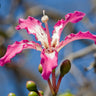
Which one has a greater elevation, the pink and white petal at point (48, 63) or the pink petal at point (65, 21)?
the pink petal at point (65, 21)

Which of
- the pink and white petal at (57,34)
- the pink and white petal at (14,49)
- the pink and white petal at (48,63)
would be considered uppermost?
the pink and white petal at (57,34)

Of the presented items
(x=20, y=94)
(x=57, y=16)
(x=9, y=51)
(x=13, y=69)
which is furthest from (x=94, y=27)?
(x=9, y=51)

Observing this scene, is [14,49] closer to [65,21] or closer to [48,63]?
[48,63]

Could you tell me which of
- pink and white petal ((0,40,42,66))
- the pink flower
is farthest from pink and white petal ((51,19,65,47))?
pink and white petal ((0,40,42,66))

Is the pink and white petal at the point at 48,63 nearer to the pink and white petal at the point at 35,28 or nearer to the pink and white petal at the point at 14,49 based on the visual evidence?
the pink and white petal at the point at 14,49

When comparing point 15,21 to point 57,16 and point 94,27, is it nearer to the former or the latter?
point 57,16

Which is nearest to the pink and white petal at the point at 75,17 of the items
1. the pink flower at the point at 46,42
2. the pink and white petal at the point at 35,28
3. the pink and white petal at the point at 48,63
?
the pink flower at the point at 46,42

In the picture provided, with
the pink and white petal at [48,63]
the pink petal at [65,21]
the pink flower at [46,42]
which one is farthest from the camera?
the pink petal at [65,21]

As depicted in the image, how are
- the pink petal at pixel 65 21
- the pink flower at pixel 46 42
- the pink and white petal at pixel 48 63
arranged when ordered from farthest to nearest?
the pink petal at pixel 65 21 → the pink flower at pixel 46 42 → the pink and white petal at pixel 48 63

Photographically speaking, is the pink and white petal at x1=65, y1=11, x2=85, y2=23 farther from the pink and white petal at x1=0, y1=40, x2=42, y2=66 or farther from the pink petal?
the pink and white petal at x1=0, y1=40, x2=42, y2=66

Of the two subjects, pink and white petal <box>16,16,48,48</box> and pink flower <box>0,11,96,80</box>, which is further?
pink and white petal <box>16,16,48,48</box>
